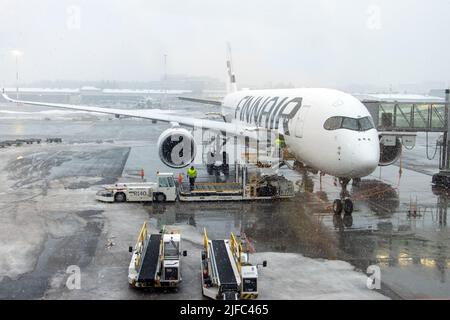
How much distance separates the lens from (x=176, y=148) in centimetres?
2320

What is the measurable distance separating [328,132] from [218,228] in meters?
4.99

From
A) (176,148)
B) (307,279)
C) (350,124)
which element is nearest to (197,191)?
(176,148)

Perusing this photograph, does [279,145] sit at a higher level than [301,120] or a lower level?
lower

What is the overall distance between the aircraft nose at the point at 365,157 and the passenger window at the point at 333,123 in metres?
1.09

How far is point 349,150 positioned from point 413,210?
504cm

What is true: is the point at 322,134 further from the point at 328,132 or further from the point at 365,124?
the point at 365,124

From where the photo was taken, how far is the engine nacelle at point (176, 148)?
22859 millimetres

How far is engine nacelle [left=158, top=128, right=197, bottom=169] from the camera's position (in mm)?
22859

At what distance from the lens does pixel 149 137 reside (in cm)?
4888

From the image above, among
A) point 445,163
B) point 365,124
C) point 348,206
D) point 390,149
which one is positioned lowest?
point 348,206

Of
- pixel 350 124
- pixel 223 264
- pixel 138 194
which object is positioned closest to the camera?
pixel 223 264

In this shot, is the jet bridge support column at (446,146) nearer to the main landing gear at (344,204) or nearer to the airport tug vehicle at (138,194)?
the main landing gear at (344,204)
